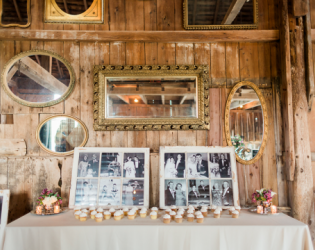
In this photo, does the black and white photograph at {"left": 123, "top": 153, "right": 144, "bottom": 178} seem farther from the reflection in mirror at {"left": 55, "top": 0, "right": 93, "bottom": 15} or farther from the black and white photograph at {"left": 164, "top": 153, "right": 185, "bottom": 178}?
the reflection in mirror at {"left": 55, "top": 0, "right": 93, "bottom": 15}

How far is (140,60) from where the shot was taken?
8.08ft

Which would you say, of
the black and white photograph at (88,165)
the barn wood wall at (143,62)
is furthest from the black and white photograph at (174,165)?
the black and white photograph at (88,165)

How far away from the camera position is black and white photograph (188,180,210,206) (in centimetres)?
222

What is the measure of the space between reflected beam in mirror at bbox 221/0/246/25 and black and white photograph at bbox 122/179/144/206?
186 centimetres

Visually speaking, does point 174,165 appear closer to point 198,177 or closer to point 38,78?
point 198,177

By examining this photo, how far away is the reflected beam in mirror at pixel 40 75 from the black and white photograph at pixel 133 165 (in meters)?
0.96

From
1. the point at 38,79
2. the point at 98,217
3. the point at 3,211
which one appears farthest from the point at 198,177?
the point at 38,79

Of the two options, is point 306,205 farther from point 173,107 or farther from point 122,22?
point 122,22

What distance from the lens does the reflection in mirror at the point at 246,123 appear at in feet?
7.93

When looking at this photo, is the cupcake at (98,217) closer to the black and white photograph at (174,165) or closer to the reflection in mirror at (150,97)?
the black and white photograph at (174,165)

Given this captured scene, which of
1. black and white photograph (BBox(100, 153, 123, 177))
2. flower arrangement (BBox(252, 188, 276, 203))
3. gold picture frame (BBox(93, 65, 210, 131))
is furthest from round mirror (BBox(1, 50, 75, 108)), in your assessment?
flower arrangement (BBox(252, 188, 276, 203))

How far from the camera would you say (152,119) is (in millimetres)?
2387

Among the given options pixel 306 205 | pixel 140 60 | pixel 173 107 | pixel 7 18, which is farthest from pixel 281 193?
pixel 7 18

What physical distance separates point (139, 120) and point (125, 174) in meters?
0.55
